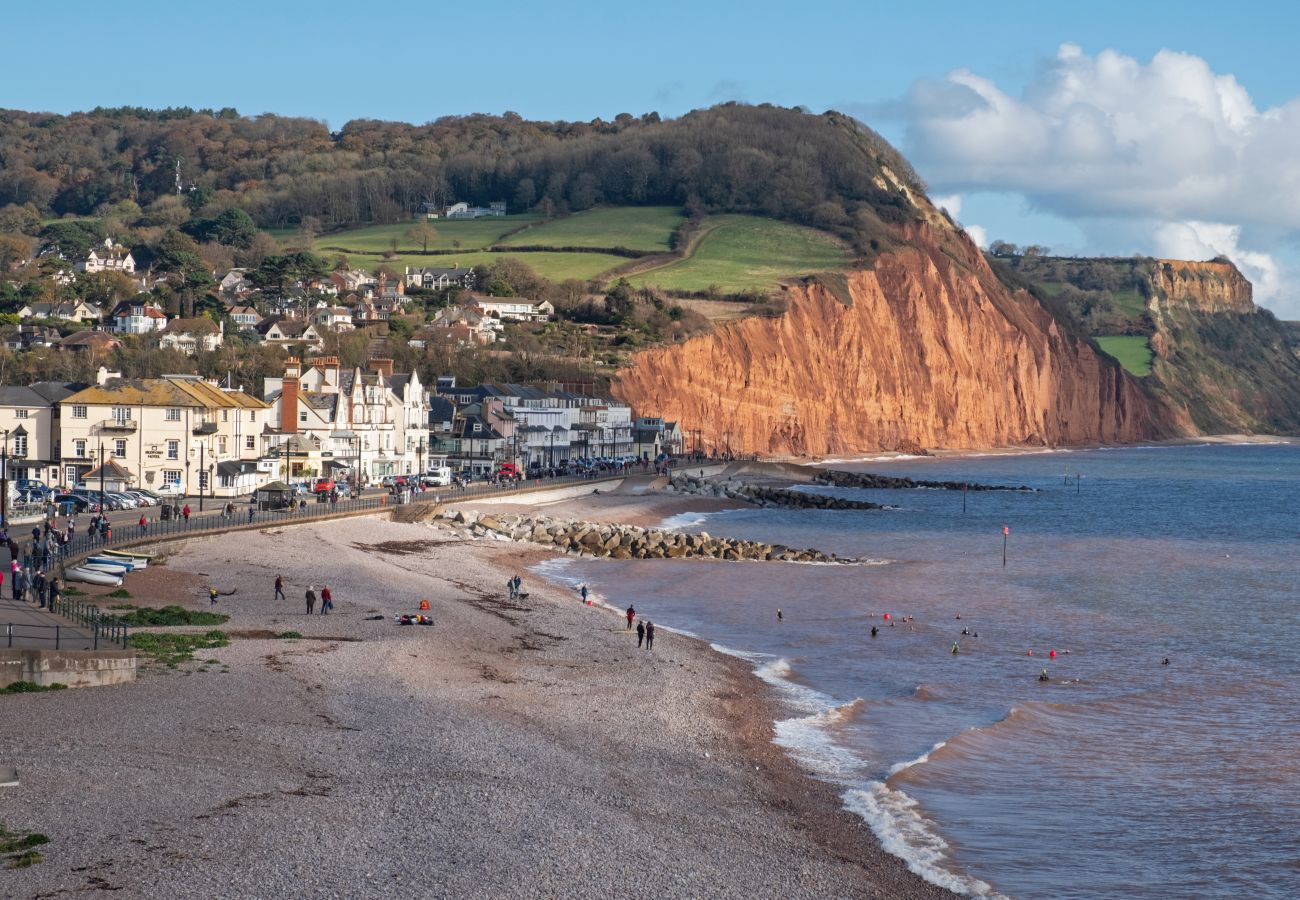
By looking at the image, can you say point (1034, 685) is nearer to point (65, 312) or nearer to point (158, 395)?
point (158, 395)

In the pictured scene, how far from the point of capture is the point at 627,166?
182 m

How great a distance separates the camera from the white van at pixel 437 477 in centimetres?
7236

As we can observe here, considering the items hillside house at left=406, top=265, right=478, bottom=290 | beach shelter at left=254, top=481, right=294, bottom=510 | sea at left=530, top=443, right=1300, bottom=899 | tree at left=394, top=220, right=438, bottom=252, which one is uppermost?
tree at left=394, top=220, right=438, bottom=252

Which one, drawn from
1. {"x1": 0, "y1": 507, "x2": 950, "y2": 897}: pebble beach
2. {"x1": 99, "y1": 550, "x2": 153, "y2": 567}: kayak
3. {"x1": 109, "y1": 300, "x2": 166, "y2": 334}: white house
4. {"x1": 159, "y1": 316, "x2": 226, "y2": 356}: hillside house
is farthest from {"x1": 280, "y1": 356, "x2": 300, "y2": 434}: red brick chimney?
{"x1": 109, "y1": 300, "x2": 166, "y2": 334}: white house

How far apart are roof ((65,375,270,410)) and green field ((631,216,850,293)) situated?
7821cm

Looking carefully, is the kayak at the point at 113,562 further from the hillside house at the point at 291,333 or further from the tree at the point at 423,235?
the tree at the point at 423,235

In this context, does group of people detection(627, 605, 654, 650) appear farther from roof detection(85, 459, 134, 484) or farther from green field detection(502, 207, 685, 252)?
green field detection(502, 207, 685, 252)

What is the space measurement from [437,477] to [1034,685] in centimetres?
4673

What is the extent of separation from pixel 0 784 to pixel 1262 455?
186 meters

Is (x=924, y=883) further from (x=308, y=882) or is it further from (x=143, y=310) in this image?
(x=143, y=310)

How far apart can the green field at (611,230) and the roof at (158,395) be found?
316 feet

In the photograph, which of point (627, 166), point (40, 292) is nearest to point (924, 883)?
point (40, 292)

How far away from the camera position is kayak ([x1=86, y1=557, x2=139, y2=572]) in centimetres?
3453

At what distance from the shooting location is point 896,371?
466 ft
